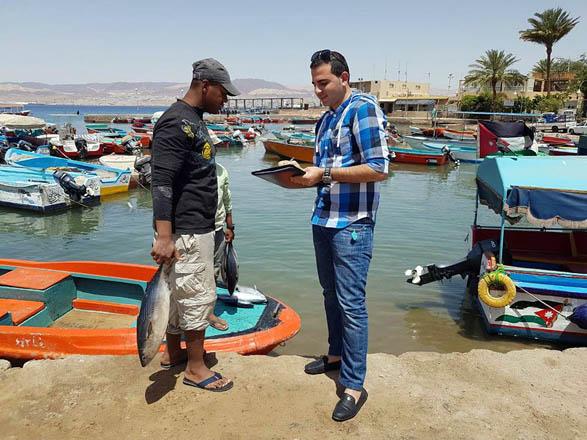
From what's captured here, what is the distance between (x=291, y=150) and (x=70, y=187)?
577 inches

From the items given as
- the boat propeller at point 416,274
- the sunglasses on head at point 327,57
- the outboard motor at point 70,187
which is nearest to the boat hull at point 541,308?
the boat propeller at point 416,274

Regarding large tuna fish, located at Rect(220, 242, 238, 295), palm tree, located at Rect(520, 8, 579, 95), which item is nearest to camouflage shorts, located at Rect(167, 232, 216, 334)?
large tuna fish, located at Rect(220, 242, 238, 295)

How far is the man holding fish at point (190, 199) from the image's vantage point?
2867mm

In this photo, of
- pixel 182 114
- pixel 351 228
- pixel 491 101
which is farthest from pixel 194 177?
pixel 491 101

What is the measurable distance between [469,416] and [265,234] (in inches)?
357

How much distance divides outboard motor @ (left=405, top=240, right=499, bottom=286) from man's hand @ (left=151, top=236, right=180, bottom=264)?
5.24m

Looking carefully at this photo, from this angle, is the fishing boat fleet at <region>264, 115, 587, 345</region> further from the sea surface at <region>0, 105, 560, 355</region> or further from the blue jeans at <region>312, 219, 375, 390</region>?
the blue jeans at <region>312, 219, 375, 390</region>

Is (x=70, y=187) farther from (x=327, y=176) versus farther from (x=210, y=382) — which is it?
(x=327, y=176)

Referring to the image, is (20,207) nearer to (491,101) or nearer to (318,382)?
(318,382)

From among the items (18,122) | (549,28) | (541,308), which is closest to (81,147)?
(18,122)

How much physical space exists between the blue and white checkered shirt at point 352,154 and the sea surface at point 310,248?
3531 mm

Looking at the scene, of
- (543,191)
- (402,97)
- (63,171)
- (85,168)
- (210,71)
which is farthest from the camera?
(402,97)

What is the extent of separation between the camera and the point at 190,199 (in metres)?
3.03

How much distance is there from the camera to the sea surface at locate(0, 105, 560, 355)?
22.3 ft
